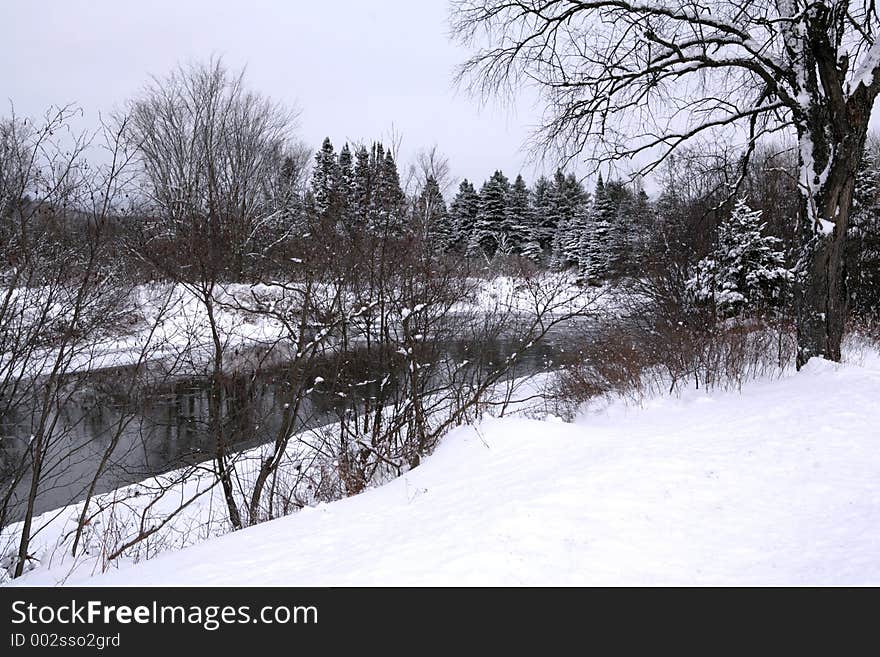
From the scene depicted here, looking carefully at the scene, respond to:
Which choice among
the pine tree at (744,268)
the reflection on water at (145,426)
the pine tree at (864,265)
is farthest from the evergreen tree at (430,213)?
the pine tree at (864,265)

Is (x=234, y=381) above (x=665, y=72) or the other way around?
the other way around

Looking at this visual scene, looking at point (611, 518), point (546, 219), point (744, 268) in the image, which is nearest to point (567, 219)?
point (546, 219)

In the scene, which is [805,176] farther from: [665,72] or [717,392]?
[717,392]

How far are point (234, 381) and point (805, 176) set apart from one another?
7839 millimetres

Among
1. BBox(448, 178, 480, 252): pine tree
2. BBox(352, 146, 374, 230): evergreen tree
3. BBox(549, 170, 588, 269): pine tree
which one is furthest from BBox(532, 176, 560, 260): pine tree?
BBox(352, 146, 374, 230): evergreen tree

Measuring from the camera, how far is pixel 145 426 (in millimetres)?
8758

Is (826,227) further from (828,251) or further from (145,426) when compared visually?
(145,426)

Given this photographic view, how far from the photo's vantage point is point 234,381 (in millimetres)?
6922

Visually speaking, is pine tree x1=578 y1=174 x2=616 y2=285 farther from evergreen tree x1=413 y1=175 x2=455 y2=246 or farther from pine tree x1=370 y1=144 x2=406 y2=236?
pine tree x1=370 y1=144 x2=406 y2=236

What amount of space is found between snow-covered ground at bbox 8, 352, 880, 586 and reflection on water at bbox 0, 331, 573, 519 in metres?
2.28

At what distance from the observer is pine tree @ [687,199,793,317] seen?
15211 mm

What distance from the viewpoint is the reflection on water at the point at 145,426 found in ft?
20.7

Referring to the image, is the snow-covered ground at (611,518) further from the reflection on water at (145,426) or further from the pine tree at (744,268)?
the pine tree at (744,268)
